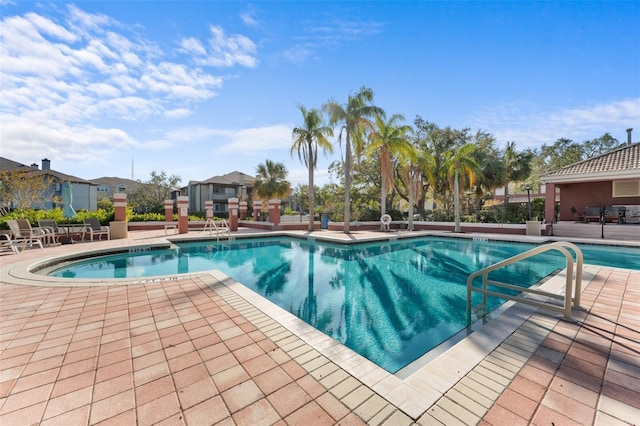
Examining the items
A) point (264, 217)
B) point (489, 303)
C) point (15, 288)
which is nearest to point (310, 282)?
point (489, 303)

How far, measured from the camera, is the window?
13.7 metres

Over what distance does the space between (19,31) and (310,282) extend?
30.0ft

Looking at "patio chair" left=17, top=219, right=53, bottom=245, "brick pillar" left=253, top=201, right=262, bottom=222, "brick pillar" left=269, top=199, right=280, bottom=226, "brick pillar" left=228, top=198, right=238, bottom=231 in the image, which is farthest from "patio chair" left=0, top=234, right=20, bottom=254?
"brick pillar" left=253, top=201, right=262, bottom=222

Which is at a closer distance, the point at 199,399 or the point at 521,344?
the point at 199,399

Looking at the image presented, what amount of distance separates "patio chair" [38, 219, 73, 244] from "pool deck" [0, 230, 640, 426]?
8793mm

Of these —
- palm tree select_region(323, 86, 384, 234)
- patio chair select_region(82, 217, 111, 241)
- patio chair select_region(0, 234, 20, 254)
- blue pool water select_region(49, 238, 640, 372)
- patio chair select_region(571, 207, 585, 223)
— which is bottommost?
blue pool water select_region(49, 238, 640, 372)

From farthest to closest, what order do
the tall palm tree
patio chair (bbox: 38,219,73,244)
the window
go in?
the tall palm tree < the window < patio chair (bbox: 38,219,73,244)

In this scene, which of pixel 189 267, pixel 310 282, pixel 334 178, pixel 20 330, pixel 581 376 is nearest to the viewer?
pixel 581 376

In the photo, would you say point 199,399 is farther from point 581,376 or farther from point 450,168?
point 450,168

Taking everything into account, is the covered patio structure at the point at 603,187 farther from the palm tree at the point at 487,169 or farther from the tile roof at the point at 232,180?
the tile roof at the point at 232,180

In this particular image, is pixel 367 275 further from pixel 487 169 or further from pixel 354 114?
pixel 487 169

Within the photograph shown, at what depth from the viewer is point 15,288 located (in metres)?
4.88

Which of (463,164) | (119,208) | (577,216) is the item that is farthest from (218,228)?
(577,216)

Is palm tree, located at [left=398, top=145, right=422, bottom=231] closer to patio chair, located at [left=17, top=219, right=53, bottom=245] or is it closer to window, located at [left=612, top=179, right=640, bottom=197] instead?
window, located at [left=612, top=179, right=640, bottom=197]
